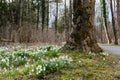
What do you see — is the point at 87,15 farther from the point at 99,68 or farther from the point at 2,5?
the point at 2,5

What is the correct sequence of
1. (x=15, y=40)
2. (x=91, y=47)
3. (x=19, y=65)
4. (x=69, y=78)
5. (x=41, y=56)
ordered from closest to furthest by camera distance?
Result: (x=69, y=78)
(x=19, y=65)
(x=41, y=56)
(x=91, y=47)
(x=15, y=40)

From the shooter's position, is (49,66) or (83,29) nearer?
(49,66)

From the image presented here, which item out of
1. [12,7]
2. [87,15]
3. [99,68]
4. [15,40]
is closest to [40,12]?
[12,7]

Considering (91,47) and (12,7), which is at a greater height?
(12,7)

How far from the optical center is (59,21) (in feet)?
210

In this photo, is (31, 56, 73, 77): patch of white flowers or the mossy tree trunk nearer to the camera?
(31, 56, 73, 77): patch of white flowers

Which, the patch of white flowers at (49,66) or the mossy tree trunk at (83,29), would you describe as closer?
the patch of white flowers at (49,66)

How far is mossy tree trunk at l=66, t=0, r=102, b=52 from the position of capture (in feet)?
35.3

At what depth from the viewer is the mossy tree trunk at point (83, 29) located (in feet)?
35.3

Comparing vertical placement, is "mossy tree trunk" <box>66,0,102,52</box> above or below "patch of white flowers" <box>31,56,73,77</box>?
above

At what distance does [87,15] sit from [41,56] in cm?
249

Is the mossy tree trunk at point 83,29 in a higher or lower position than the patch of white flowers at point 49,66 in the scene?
higher

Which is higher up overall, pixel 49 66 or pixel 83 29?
pixel 83 29

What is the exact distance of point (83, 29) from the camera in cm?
1083
